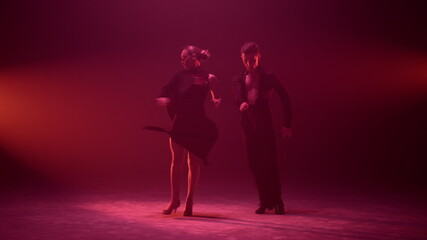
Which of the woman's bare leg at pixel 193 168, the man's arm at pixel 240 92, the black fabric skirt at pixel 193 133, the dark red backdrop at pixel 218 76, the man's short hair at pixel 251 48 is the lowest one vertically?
the woman's bare leg at pixel 193 168

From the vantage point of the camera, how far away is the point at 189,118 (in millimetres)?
5016

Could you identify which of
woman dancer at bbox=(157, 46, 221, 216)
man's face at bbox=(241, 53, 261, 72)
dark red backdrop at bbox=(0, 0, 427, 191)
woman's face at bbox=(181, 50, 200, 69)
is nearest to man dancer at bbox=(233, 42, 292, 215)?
man's face at bbox=(241, 53, 261, 72)

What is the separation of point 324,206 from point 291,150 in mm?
3915

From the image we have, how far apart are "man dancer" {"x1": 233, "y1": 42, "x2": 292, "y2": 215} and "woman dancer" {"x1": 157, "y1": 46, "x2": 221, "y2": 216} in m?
0.30

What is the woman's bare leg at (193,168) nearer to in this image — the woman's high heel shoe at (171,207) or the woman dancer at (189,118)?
the woman dancer at (189,118)

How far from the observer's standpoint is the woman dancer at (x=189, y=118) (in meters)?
4.97

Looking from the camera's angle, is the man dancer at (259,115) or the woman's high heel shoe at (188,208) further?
the man dancer at (259,115)

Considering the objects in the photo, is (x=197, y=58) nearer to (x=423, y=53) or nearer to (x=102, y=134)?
(x=102, y=134)

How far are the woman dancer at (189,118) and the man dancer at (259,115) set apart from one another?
301 mm

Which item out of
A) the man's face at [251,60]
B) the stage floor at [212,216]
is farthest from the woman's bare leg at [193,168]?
the man's face at [251,60]

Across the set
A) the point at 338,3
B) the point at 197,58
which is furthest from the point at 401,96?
the point at 197,58

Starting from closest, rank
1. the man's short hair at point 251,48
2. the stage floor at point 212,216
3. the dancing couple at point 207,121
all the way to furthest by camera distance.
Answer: the stage floor at point 212,216 < the dancing couple at point 207,121 < the man's short hair at point 251,48

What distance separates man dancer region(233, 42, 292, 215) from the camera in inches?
203

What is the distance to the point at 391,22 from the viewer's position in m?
8.90
